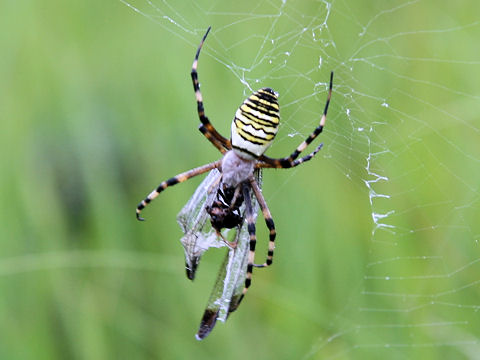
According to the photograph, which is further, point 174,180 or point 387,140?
point 174,180

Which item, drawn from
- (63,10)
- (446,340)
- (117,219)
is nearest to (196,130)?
(117,219)

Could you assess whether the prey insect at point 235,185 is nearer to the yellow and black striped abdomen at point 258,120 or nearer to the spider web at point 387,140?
the yellow and black striped abdomen at point 258,120

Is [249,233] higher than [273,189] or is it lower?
lower

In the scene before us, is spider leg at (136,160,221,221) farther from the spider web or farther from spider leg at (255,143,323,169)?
the spider web

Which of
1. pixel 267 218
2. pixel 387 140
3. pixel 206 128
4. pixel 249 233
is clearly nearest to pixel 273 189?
pixel 267 218

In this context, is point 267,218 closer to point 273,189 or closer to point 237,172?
point 273,189

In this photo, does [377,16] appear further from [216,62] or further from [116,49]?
[116,49]
